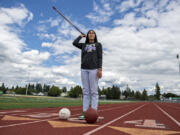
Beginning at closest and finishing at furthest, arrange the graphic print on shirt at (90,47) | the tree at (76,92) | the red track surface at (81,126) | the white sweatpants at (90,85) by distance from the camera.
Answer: the red track surface at (81,126) < the white sweatpants at (90,85) < the graphic print on shirt at (90,47) < the tree at (76,92)

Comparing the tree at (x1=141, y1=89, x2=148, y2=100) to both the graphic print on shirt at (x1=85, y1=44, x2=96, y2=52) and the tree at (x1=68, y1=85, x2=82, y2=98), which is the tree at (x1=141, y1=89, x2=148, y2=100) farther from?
the graphic print on shirt at (x1=85, y1=44, x2=96, y2=52)

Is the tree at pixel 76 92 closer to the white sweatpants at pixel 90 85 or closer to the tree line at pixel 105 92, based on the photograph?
the tree line at pixel 105 92

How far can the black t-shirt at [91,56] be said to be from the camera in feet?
15.7

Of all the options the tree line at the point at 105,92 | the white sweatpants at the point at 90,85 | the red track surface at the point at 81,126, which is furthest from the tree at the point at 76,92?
the white sweatpants at the point at 90,85

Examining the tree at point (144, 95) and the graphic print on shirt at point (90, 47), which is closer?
the graphic print on shirt at point (90, 47)

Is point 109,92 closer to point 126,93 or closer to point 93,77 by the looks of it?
point 126,93

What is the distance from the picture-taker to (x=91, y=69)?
477cm

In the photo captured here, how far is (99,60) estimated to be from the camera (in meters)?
4.89

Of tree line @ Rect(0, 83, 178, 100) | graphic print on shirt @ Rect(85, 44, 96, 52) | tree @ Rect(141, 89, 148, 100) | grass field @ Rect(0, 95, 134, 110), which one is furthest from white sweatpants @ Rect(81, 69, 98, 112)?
tree @ Rect(141, 89, 148, 100)

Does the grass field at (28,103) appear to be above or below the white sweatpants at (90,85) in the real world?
below

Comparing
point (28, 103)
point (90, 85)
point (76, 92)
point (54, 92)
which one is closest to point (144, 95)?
point (76, 92)

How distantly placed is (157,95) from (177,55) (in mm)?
73196

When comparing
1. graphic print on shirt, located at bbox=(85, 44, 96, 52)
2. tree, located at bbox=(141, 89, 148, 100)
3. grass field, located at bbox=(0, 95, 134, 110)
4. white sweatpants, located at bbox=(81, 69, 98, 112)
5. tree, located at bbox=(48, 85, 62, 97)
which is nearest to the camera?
white sweatpants, located at bbox=(81, 69, 98, 112)

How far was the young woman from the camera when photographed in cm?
475
